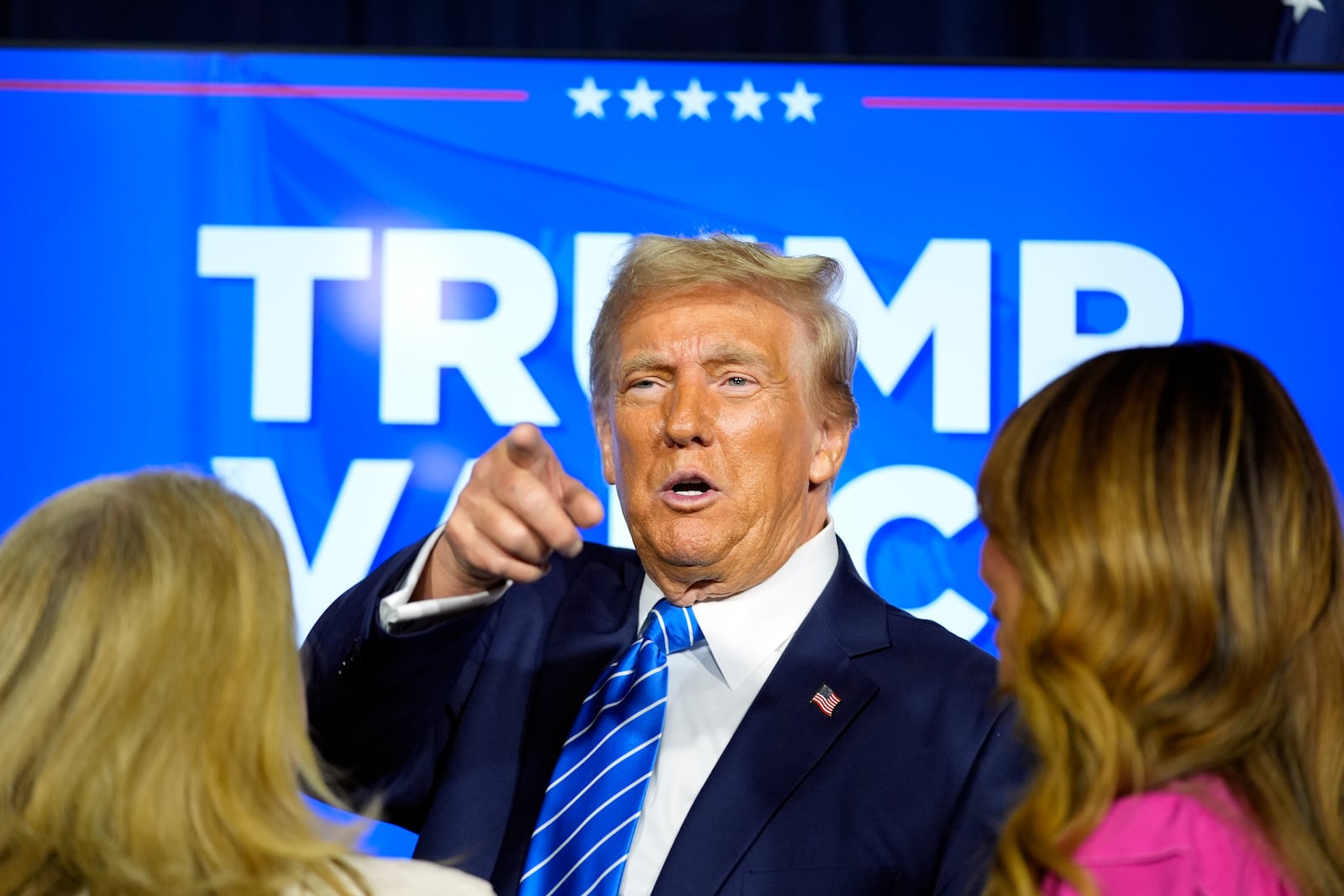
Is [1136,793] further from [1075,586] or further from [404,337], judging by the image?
[404,337]

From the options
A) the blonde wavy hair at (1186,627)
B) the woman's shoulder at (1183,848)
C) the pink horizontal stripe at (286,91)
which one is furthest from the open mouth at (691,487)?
the pink horizontal stripe at (286,91)

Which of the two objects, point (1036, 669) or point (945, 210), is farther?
point (945, 210)

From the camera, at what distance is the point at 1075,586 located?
1.30 meters

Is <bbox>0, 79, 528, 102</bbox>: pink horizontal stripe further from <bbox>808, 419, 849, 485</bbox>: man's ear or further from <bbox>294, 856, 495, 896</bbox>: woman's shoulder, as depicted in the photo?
<bbox>294, 856, 495, 896</bbox>: woman's shoulder

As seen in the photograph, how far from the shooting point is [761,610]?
6.89 ft

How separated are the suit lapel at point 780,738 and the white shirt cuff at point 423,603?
398mm

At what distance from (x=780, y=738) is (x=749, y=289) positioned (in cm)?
71

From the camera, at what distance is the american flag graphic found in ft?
6.46

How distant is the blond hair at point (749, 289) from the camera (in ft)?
7.36

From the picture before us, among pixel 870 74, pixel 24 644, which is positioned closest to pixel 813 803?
pixel 24 644

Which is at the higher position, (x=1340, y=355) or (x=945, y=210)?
(x=945, y=210)

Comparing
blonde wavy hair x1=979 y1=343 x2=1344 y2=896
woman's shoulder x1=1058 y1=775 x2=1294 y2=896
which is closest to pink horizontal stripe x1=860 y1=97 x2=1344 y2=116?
blonde wavy hair x1=979 y1=343 x2=1344 y2=896

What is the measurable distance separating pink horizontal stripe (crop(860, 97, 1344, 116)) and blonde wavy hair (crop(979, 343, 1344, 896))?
189cm

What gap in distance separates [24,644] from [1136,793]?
97 cm
